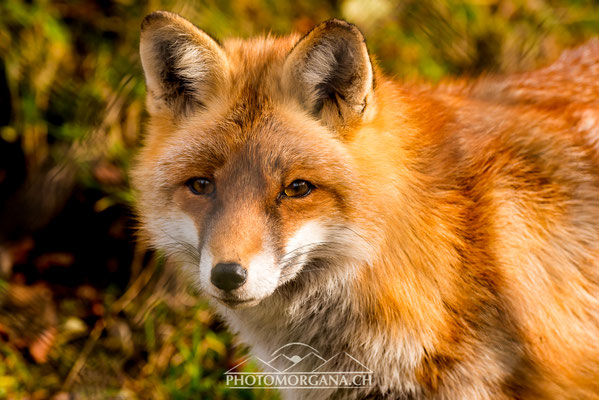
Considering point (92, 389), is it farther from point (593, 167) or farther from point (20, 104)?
point (593, 167)

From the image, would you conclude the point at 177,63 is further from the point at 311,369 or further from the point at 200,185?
the point at 311,369

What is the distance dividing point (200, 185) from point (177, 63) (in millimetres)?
496

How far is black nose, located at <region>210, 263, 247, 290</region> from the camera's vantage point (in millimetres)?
1812

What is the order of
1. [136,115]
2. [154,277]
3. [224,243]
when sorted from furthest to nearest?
[136,115], [154,277], [224,243]

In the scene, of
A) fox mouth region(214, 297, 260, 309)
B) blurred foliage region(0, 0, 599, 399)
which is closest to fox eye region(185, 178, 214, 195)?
fox mouth region(214, 297, 260, 309)

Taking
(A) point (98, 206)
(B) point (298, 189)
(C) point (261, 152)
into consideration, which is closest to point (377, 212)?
(B) point (298, 189)

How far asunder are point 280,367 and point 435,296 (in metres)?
0.69

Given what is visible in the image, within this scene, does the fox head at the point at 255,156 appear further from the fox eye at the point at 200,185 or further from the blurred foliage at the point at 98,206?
the blurred foliage at the point at 98,206

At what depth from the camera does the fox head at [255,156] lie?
1.92m

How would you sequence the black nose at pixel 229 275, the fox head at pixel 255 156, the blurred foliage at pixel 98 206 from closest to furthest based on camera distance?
the black nose at pixel 229 275
the fox head at pixel 255 156
the blurred foliage at pixel 98 206

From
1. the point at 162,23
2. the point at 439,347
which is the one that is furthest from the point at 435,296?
the point at 162,23

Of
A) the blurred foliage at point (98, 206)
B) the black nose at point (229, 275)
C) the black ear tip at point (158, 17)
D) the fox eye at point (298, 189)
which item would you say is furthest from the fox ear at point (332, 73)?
the blurred foliage at point (98, 206)

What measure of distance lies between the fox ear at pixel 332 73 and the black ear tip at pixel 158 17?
1.41 feet

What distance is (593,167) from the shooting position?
2.29m
